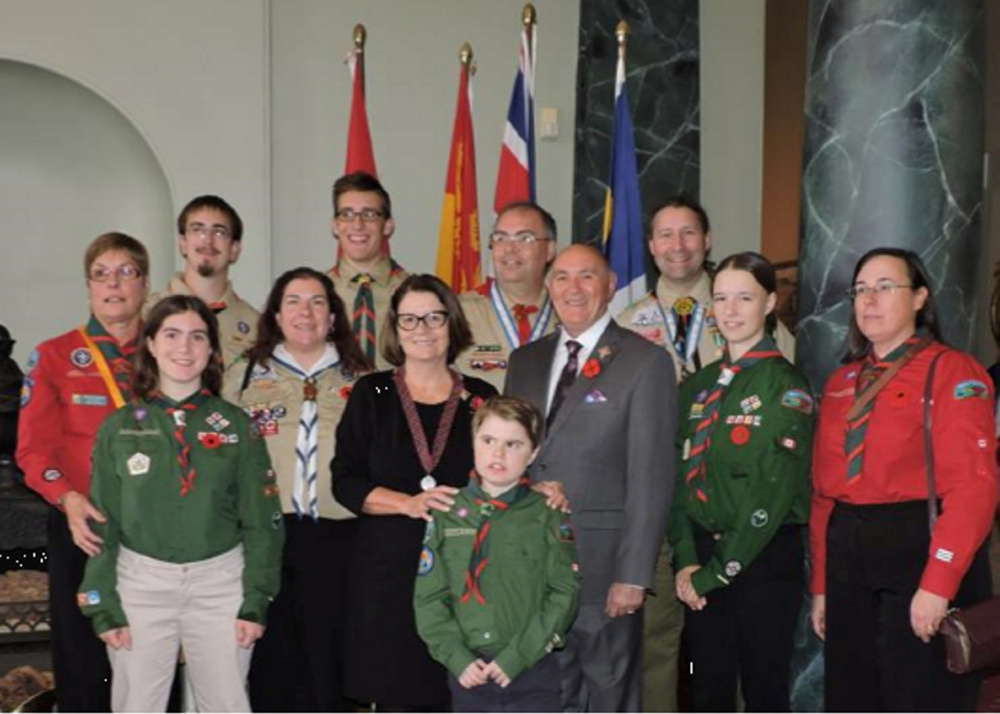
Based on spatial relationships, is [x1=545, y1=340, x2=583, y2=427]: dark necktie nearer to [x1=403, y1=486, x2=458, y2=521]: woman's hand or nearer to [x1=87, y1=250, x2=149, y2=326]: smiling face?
[x1=403, y1=486, x2=458, y2=521]: woman's hand

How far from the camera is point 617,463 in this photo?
366 centimetres

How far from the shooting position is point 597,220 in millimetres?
7172

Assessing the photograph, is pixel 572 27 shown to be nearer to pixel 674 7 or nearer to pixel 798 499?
pixel 674 7

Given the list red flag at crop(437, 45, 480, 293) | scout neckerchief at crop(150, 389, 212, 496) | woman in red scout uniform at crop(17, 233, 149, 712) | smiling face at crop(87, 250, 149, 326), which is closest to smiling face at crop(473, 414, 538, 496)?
scout neckerchief at crop(150, 389, 212, 496)

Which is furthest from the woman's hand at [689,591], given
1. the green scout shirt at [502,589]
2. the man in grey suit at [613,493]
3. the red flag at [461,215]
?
the red flag at [461,215]

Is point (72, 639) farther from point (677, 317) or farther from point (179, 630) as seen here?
point (677, 317)

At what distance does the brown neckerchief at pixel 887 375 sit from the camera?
3424mm

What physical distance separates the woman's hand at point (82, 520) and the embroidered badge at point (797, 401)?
71.8 inches

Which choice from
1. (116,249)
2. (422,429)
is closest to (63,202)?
(116,249)

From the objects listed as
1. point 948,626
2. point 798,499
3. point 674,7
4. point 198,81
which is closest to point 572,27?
point 674,7

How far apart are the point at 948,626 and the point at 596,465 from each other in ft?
3.14

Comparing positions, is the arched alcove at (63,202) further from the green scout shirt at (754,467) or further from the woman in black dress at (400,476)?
the green scout shirt at (754,467)

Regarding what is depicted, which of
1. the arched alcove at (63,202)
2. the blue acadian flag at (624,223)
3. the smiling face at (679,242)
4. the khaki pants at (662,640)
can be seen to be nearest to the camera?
the khaki pants at (662,640)

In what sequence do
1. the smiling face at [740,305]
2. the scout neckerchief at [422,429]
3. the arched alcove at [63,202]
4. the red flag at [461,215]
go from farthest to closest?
1. the arched alcove at [63,202]
2. the red flag at [461,215]
3. the smiling face at [740,305]
4. the scout neckerchief at [422,429]
